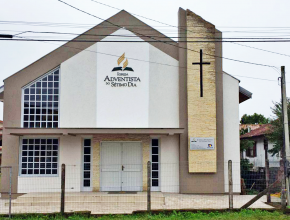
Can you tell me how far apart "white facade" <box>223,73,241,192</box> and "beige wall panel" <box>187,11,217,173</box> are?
817 millimetres

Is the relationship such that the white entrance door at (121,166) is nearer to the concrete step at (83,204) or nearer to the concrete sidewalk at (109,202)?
the concrete sidewalk at (109,202)

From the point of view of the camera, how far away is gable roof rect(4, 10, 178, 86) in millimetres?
18266

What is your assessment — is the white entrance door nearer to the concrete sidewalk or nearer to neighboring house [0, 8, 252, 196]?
neighboring house [0, 8, 252, 196]

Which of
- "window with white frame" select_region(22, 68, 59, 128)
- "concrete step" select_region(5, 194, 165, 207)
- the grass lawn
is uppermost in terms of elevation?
"window with white frame" select_region(22, 68, 59, 128)

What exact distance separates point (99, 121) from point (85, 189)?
313 centimetres

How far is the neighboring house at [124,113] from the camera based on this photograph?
58.7 feet

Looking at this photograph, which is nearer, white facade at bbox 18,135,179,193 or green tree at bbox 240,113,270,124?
white facade at bbox 18,135,179,193

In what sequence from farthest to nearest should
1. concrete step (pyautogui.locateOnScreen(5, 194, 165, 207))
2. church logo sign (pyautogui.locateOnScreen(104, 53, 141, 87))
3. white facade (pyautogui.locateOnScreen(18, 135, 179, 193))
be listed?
church logo sign (pyautogui.locateOnScreen(104, 53, 141, 87))
white facade (pyautogui.locateOnScreen(18, 135, 179, 193))
concrete step (pyautogui.locateOnScreen(5, 194, 165, 207))

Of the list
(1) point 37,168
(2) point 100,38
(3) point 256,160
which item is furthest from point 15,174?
(3) point 256,160

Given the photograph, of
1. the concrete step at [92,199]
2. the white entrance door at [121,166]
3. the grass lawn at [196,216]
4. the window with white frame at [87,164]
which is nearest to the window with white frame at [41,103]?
the window with white frame at [87,164]

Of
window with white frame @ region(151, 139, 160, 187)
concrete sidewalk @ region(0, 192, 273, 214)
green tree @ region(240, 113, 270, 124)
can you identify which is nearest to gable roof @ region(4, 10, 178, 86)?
window with white frame @ region(151, 139, 160, 187)

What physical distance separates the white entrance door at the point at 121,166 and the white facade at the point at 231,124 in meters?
4.06

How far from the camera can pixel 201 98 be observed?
18.0 m

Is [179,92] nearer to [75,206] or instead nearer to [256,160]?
[75,206]
